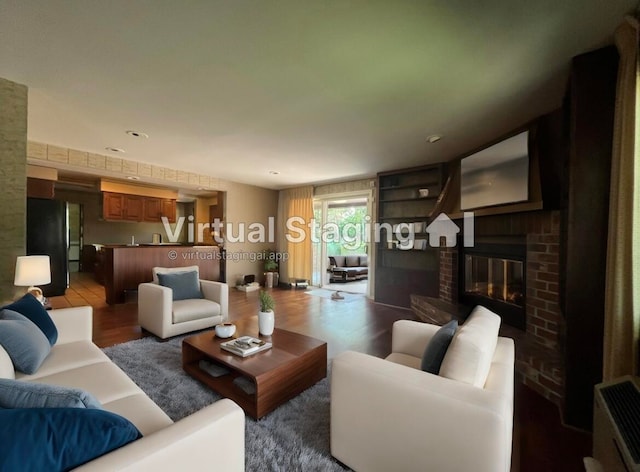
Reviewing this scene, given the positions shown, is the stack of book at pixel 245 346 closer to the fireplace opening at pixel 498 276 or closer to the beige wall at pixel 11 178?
the beige wall at pixel 11 178

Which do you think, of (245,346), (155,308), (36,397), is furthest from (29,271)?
(36,397)

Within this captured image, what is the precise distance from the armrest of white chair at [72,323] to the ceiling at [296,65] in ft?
5.76

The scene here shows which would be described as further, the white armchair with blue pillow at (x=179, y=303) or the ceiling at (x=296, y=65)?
the white armchair with blue pillow at (x=179, y=303)

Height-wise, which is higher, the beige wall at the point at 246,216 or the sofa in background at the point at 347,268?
the beige wall at the point at 246,216

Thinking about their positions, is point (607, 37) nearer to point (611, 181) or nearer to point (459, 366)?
point (611, 181)

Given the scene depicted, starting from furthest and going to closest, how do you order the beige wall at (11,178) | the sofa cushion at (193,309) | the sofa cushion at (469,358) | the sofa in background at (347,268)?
1. the sofa in background at (347,268)
2. the sofa cushion at (193,309)
3. the beige wall at (11,178)
4. the sofa cushion at (469,358)

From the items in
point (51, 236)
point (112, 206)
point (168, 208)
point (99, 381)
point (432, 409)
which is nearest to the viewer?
point (432, 409)

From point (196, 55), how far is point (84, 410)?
6.35ft

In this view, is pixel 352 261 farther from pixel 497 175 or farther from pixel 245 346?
pixel 245 346

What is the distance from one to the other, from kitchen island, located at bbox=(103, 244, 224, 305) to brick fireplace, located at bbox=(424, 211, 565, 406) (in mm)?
4825

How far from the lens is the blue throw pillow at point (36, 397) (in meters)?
0.78

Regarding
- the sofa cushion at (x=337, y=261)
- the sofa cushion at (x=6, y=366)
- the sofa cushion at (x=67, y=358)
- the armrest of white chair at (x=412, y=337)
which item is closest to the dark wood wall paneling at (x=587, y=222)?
the armrest of white chair at (x=412, y=337)

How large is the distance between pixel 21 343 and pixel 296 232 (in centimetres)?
504

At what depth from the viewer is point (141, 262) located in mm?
4531
